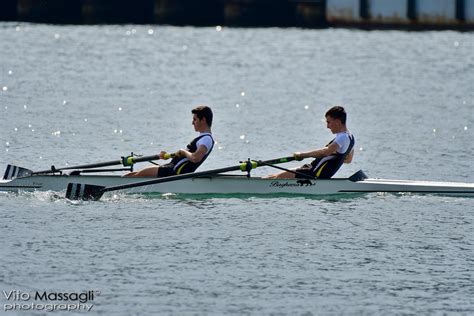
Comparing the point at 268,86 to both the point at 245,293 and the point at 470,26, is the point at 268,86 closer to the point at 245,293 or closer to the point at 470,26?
the point at 470,26

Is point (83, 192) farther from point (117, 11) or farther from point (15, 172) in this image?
point (117, 11)

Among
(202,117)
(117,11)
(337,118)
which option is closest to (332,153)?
(337,118)

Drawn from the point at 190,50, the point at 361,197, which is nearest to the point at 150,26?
the point at 190,50

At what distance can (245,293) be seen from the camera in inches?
907

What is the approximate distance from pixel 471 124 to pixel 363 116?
5.03 m

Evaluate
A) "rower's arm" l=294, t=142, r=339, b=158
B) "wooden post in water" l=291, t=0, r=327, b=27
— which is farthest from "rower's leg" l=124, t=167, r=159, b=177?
"wooden post in water" l=291, t=0, r=327, b=27

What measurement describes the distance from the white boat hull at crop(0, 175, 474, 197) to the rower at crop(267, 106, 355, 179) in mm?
162

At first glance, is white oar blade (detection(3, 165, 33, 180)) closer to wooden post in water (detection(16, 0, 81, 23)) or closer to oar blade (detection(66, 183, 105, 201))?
oar blade (detection(66, 183, 105, 201))

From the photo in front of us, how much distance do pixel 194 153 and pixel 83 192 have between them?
2467 millimetres

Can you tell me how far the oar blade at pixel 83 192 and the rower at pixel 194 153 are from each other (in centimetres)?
84

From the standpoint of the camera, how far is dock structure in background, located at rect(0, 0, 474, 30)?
10462 cm

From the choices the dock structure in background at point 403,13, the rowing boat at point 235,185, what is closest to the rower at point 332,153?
the rowing boat at point 235,185

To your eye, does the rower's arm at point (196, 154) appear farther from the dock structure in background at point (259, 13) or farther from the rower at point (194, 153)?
the dock structure in background at point (259, 13)

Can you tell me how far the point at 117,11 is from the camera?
12062 cm
